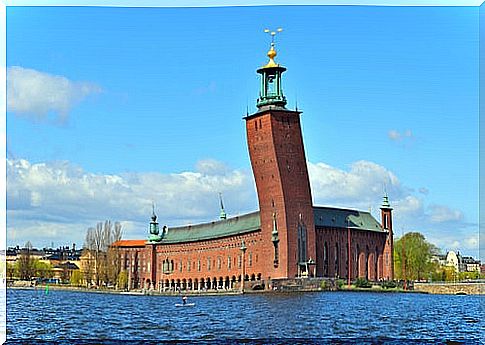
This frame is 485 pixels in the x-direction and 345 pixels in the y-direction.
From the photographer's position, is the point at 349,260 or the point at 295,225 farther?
the point at 349,260

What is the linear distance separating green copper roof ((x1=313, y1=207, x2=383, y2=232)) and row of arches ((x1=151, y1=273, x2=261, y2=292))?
18.0 feet

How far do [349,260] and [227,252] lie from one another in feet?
23.8

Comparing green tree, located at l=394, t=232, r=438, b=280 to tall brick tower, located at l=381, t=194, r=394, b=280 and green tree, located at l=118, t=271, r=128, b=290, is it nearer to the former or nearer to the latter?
tall brick tower, located at l=381, t=194, r=394, b=280

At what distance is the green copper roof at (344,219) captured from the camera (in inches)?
1982

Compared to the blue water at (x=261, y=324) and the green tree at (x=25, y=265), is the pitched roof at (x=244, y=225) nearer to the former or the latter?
the green tree at (x=25, y=265)

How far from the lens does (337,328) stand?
18703 mm

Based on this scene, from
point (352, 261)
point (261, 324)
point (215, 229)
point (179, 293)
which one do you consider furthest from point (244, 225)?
Answer: point (261, 324)

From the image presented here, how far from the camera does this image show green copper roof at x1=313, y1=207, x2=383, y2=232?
5034cm

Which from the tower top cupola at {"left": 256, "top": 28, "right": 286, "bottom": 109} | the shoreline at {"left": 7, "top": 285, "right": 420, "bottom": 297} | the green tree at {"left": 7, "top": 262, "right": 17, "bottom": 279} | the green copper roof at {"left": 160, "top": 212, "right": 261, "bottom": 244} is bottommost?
the shoreline at {"left": 7, "top": 285, "right": 420, "bottom": 297}

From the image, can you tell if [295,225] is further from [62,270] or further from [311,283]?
[62,270]

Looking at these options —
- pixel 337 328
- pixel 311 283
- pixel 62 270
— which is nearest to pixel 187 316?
pixel 337 328

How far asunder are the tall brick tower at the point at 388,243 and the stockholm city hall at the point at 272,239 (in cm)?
6

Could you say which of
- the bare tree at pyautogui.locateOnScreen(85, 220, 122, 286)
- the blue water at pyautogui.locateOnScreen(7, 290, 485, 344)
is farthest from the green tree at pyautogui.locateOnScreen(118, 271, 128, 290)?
the blue water at pyautogui.locateOnScreen(7, 290, 485, 344)

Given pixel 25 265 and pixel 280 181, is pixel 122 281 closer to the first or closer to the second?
pixel 25 265
